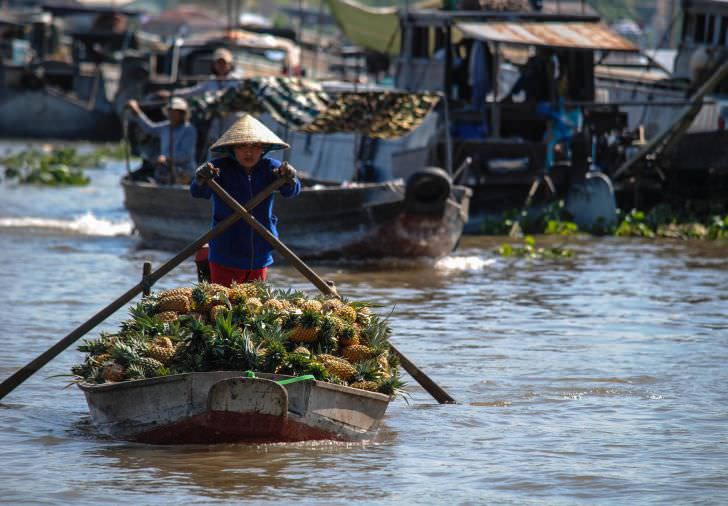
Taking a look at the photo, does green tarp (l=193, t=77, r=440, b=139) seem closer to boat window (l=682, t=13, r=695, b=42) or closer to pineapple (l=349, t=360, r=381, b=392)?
boat window (l=682, t=13, r=695, b=42)

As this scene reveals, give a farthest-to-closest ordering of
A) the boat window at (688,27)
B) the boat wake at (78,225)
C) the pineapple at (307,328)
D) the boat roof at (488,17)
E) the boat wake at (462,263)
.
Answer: the boat window at (688,27) < the boat roof at (488,17) < the boat wake at (78,225) < the boat wake at (462,263) < the pineapple at (307,328)

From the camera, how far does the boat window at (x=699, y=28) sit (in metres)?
19.8

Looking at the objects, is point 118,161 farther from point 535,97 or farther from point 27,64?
point 535,97

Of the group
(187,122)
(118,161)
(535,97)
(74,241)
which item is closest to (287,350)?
(187,122)

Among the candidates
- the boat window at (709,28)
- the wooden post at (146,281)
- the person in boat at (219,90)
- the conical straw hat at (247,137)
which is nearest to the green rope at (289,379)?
the wooden post at (146,281)

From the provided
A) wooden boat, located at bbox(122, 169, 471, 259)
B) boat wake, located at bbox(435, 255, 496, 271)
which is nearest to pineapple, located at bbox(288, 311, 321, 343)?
wooden boat, located at bbox(122, 169, 471, 259)

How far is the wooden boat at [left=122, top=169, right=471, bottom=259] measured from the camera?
13.2 m

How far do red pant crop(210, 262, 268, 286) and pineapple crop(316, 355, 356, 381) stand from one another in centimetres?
101

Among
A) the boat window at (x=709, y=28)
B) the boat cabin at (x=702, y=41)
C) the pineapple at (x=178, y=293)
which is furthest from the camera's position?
the boat window at (x=709, y=28)

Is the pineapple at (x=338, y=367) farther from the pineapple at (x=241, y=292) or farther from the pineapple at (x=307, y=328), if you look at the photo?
the pineapple at (x=241, y=292)

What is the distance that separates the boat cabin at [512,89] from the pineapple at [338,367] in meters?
9.08

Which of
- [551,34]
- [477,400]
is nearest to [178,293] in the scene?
[477,400]

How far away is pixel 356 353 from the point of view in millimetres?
6602

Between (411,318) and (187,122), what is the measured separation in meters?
4.47
